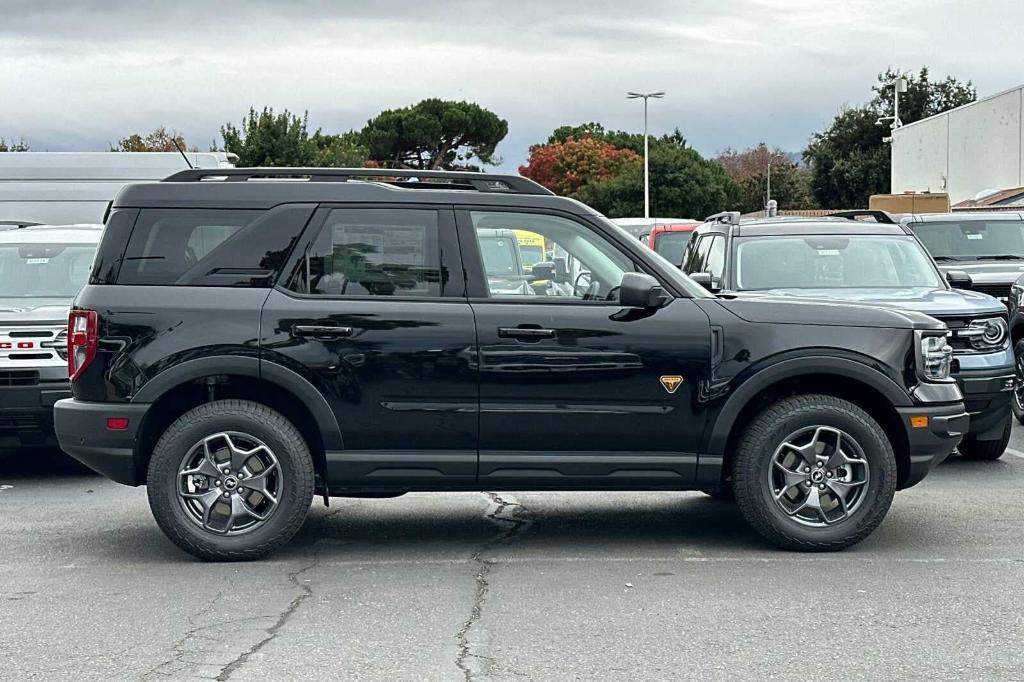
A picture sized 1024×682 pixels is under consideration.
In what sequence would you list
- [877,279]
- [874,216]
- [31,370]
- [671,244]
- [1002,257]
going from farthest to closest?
[671,244] → [1002,257] → [874,216] → [877,279] → [31,370]

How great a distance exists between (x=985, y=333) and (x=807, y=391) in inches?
112

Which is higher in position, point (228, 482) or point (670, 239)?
point (670, 239)

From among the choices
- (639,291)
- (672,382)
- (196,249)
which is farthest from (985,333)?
(196,249)

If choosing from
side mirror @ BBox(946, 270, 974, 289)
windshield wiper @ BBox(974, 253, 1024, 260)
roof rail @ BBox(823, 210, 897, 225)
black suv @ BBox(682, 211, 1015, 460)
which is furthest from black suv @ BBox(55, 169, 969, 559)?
windshield wiper @ BBox(974, 253, 1024, 260)

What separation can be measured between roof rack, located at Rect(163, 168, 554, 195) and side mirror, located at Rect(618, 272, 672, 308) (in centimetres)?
74

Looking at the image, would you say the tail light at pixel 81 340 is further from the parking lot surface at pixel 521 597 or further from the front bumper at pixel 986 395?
the front bumper at pixel 986 395

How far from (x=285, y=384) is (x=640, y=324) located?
5.98ft

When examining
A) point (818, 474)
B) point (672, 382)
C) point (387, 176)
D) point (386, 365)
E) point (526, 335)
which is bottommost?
point (818, 474)

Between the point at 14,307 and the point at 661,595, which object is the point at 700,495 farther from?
the point at 14,307

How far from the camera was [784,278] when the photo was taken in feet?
35.7

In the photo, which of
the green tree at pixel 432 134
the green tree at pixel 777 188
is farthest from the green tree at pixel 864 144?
the green tree at pixel 432 134

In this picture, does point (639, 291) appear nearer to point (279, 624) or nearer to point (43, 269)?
point (279, 624)

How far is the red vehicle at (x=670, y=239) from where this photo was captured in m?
20.8

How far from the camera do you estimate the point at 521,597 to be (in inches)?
245
